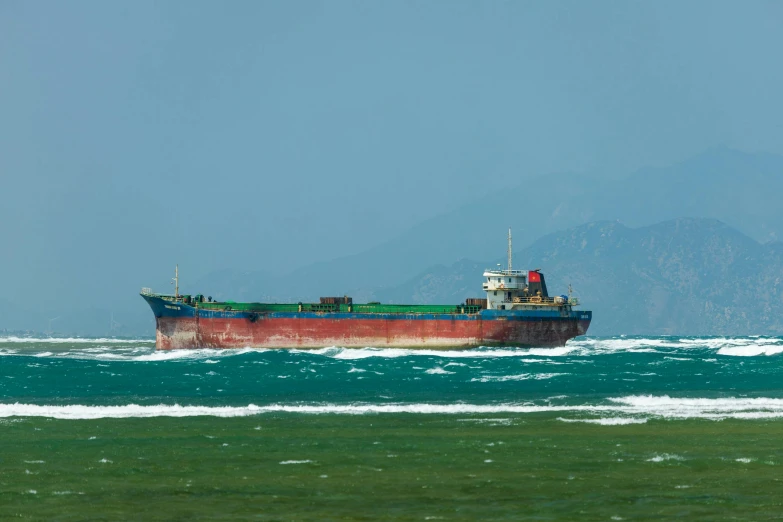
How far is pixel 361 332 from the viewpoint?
98.9 meters

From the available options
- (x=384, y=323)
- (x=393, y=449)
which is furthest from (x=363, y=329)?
(x=393, y=449)

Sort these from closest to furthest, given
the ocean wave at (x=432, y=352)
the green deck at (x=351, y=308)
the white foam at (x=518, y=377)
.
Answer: the white foam at (x=518, y=377) → the ocean wave at (x=432, y=352) → the green deck at (x=351, y=308)

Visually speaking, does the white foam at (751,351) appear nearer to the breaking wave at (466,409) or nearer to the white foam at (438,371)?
the white foam at (438,371)

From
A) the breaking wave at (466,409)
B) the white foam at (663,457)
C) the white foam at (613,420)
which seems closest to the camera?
the white foam at (663,457)

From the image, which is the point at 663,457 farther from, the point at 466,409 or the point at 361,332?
the point at 361,332

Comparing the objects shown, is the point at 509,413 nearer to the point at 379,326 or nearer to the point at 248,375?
the point at 248,375

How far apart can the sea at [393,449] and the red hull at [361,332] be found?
34.0m

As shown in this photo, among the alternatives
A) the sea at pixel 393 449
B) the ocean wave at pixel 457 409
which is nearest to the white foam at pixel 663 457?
the sea at pixel 393 449

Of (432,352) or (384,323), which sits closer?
(432,352)

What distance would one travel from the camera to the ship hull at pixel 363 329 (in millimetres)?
98000

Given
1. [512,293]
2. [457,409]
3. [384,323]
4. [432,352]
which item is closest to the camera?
[457,409]

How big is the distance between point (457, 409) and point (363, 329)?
5500cm

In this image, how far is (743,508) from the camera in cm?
2366

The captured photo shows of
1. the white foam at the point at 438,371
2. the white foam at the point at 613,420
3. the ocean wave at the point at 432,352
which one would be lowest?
the white foam at the point at 613,420
